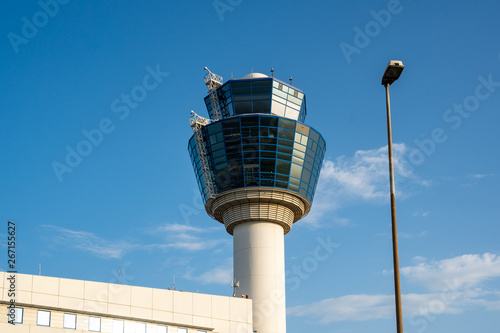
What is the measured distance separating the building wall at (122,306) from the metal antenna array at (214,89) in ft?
67.7

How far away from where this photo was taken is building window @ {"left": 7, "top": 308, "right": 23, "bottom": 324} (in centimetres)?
3825

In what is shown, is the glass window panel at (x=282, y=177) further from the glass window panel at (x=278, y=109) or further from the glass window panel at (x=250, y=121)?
the glass window panel at (x=278, y=109)

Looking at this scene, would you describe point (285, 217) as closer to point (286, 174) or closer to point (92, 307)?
point (286, 174)

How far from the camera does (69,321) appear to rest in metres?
40.8

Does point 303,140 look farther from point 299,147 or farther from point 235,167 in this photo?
point 235,167

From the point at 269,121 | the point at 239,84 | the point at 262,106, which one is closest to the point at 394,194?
the point at 269,121

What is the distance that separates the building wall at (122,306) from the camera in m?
39.2

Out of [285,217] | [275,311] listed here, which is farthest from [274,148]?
[275,311]

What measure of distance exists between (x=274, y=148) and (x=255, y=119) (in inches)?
128

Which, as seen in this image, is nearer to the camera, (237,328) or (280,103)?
(237,328)

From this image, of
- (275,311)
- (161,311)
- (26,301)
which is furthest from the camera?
(275,311)

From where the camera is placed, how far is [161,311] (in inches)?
1801

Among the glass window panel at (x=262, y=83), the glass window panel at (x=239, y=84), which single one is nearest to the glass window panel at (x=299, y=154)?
the glass window panel at (x=262, y=83)

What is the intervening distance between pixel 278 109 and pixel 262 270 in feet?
50.9
